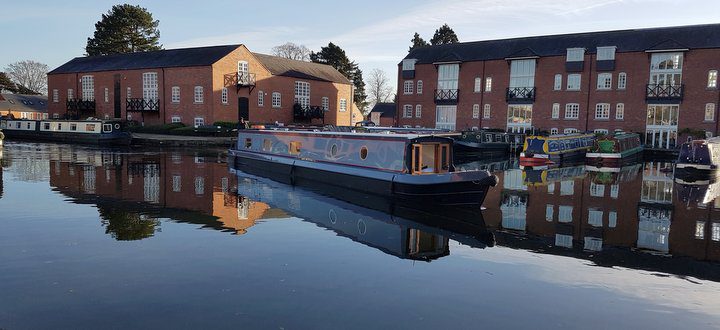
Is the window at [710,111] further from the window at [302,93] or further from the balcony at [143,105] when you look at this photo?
the balcony at [143,105]

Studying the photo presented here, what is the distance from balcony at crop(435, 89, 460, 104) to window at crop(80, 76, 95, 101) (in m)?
32.2

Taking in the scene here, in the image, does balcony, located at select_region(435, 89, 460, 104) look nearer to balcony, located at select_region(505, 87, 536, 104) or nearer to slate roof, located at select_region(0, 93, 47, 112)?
balcony, located at select_region(505, 87, 536, 104)

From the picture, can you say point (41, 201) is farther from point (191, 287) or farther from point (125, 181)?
point (191, 287)

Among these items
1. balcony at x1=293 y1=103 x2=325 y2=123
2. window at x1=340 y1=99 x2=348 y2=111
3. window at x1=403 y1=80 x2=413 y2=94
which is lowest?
balcony at x1=293 y1=103 x2=325 y2=123

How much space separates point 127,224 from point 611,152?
28.0 m

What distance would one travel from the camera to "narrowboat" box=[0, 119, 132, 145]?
3703 cm

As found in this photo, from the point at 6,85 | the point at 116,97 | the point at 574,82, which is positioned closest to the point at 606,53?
the point at 574,82

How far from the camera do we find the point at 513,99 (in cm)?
4306

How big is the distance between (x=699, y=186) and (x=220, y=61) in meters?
34.2

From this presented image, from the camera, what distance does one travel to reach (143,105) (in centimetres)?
4469

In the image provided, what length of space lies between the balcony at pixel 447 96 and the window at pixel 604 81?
11.5 metres

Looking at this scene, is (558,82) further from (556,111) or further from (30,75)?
(30,75)

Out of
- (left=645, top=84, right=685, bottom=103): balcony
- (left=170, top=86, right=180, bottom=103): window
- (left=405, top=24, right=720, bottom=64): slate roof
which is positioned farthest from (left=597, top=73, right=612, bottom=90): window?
(left=170, top=86, right=180, bottom=103): window

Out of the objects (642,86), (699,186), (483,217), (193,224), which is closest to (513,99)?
(642,86)
